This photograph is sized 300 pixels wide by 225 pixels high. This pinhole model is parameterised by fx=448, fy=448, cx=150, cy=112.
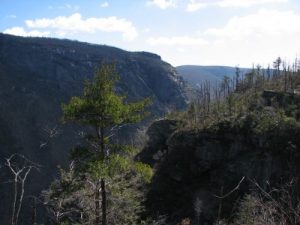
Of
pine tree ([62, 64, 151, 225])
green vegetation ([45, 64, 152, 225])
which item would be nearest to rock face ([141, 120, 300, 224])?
green vegetation ([45, 64, 152, 225])

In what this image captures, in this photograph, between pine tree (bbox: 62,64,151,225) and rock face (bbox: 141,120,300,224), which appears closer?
pine tree (bbox: 62,64,151,225)

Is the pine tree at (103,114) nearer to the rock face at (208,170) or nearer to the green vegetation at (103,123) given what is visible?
the green vegetation at (103,123)

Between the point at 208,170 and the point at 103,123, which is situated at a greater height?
the point at 103,123

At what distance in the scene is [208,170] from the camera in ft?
203

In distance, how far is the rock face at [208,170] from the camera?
54.0 m

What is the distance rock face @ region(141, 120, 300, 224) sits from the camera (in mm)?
53969

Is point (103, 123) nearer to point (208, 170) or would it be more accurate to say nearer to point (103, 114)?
point (103, 114)

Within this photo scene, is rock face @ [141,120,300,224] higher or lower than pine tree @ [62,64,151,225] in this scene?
lower

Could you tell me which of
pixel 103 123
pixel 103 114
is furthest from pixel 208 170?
pixel 103 114

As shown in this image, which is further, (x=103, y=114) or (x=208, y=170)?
(x=208, y=170)

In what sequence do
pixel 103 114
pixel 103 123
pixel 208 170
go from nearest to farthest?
pixel 103 114
pixel 103 123
pixel 208 170

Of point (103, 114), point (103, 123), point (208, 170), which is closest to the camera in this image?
point (103, 114)

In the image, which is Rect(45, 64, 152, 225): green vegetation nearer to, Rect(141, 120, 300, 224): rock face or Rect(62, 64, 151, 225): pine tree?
Rect(62, 64, 151, 225): pine tree

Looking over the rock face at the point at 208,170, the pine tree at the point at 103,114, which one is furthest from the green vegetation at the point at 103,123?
the rock face at the point at 208,170
